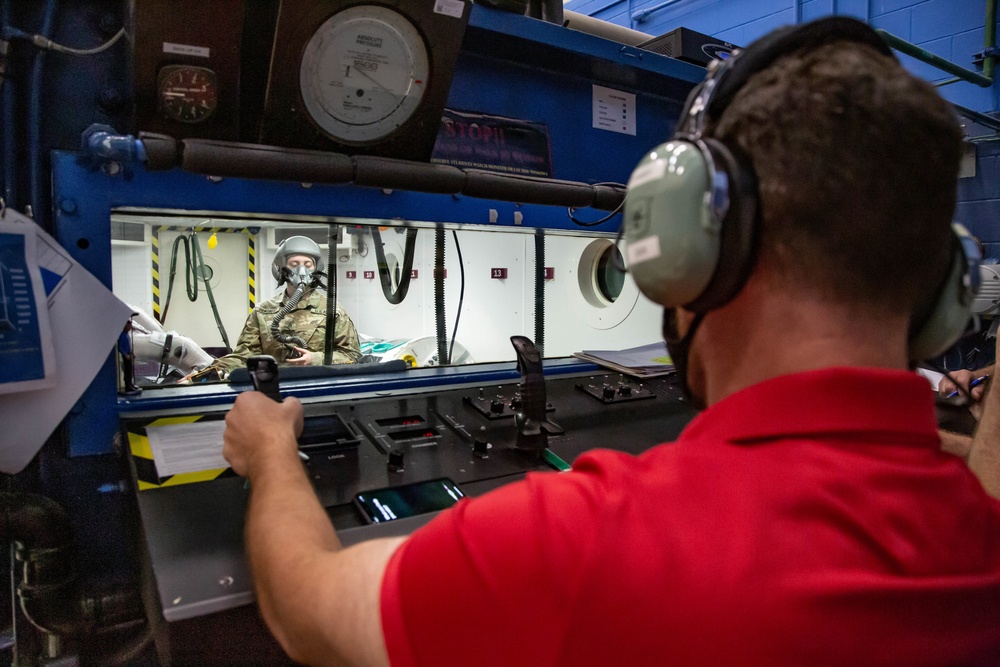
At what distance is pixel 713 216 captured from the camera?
0.50m

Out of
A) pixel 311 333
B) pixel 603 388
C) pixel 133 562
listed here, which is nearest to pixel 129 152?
pixel 133 562

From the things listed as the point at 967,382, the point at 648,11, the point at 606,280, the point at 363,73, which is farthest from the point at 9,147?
the point at 648,11

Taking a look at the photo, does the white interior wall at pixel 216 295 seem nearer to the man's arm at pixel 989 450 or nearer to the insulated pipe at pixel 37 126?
the insulated pipe at pixel 37 126

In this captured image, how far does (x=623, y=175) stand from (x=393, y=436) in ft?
3.99

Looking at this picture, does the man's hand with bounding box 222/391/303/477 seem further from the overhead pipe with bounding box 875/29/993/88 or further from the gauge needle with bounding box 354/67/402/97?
the overhead pipe with bounding box 875/29/993/88

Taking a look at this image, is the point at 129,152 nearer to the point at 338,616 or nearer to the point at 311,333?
the point at 338,616

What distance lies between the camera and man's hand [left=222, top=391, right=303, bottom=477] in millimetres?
807

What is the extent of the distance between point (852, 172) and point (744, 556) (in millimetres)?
290

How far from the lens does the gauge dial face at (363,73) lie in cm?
114

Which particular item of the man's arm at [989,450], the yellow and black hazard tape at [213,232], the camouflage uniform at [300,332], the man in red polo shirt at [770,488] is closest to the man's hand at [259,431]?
the man in red polo shirt at [770,488]

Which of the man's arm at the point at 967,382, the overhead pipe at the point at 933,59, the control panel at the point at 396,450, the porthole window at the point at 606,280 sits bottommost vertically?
the control panel at the point at 396,450

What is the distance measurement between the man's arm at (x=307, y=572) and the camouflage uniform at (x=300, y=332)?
339 centimetres

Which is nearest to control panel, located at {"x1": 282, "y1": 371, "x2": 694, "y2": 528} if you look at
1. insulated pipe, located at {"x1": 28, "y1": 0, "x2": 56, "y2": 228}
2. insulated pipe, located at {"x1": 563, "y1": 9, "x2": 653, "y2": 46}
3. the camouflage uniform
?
insulated pipe, located at {"x1": 28, "y1": 0, "x2": 56, "y2": 228}

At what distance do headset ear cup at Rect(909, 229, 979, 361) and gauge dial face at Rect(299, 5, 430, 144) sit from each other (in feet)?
3.17
